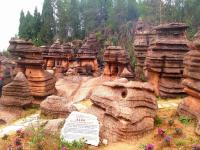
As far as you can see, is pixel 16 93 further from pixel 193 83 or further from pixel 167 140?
pixel 167 140

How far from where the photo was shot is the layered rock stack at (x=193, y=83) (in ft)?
36.8

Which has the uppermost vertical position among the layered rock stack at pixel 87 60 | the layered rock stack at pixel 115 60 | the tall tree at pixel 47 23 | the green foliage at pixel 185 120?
the tall tree at pixel 47 23

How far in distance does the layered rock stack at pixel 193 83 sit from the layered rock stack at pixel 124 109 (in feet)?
3.44

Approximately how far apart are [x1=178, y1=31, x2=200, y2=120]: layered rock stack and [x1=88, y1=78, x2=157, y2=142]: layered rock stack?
1049mm

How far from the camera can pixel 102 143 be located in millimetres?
10484

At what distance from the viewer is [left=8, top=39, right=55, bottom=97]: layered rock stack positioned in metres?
19.3

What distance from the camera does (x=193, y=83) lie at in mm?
11461

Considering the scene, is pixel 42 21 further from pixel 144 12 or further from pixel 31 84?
pixel 31 84

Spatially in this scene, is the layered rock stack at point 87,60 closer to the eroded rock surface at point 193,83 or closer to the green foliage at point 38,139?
the eroded rock surface at point 193,83

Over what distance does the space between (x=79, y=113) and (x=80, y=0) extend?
2714 inches

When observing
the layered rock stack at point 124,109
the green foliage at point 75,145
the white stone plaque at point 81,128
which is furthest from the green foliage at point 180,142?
the green foliage at point 75,145

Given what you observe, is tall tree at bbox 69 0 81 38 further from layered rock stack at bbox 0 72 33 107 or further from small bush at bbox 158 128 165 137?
small bush at bbox 158 128 165 137

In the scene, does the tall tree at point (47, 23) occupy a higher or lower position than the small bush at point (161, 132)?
higher

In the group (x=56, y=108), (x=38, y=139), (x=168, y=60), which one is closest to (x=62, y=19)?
(x=168, y=60)
